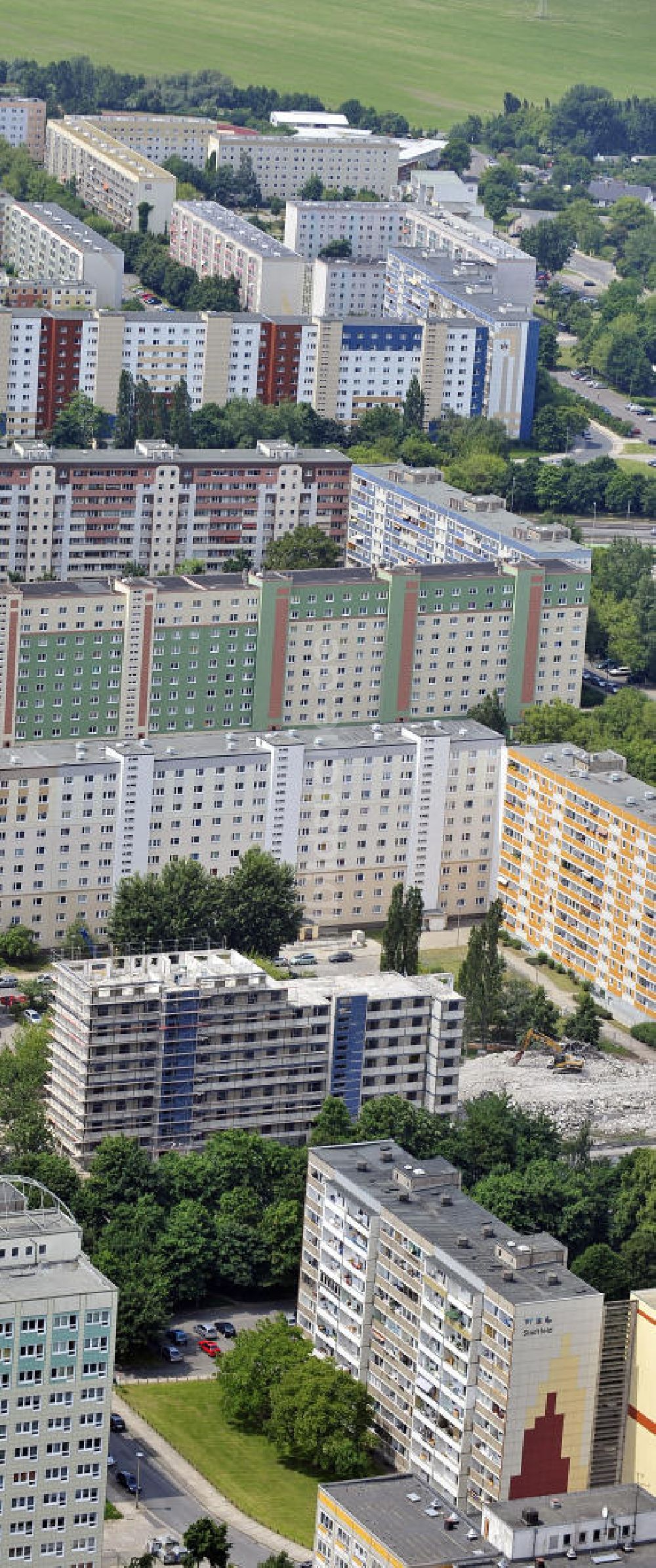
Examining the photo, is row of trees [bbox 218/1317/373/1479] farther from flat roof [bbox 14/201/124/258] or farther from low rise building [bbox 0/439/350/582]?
flat roof [bbox 14/201/124/258]

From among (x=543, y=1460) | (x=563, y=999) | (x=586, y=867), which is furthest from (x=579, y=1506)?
(x=586, y=867)

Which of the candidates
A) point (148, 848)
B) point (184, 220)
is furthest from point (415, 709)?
point (184, 220)

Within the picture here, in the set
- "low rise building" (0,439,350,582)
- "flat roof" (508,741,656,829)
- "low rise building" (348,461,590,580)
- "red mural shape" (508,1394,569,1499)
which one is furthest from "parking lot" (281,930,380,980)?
"low rise building" (0,439,350,582)

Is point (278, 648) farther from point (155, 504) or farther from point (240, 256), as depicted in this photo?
point (240, 256)

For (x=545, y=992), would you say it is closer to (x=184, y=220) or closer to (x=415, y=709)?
(x=415, y=709)

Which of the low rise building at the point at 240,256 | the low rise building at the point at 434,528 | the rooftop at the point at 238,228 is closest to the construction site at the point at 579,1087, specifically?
the low rise building at the point at 434,528

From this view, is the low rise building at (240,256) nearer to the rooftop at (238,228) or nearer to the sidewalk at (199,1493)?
the rooftop at (238,228)

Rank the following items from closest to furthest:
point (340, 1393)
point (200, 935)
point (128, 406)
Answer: point (340, 1393), point (200, 935), point (128, 406)
